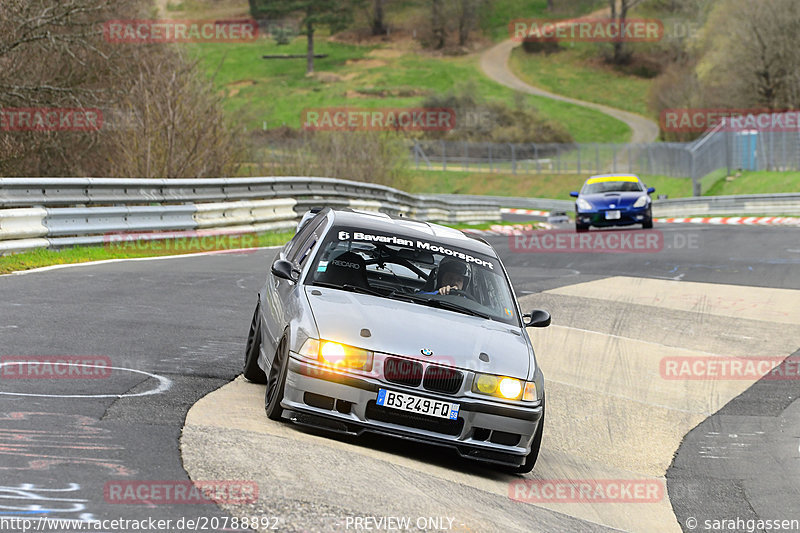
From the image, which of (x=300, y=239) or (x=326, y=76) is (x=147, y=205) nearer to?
(x=300, y=239)

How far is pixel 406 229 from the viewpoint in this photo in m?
8.70

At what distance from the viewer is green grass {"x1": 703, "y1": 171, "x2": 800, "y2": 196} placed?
153 feet

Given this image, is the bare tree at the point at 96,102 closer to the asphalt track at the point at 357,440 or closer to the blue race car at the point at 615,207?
the asphalt track at the point at 357,440

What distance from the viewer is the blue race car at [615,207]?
28906 millimetres

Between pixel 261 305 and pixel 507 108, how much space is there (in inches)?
3515

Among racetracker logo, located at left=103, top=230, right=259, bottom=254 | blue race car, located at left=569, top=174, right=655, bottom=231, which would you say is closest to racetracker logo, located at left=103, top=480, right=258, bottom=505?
racetracker logo, located at left=103, top=230, right=259, bottom=254

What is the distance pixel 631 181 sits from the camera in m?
30.0

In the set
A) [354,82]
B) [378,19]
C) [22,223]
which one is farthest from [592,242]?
[378,19]

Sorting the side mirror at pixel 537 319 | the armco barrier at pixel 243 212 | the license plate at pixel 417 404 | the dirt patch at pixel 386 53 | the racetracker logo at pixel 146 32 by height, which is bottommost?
the armco barrier at pixel 243 212

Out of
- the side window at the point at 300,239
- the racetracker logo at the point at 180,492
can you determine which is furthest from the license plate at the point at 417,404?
the side window at the point at 300,239

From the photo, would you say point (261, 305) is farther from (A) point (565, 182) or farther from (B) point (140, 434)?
(A) point (565, 182)

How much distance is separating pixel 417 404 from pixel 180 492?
1.86 meters

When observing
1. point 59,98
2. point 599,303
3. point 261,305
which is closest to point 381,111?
point 59,98

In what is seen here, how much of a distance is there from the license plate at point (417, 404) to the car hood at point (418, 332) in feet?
0.80
